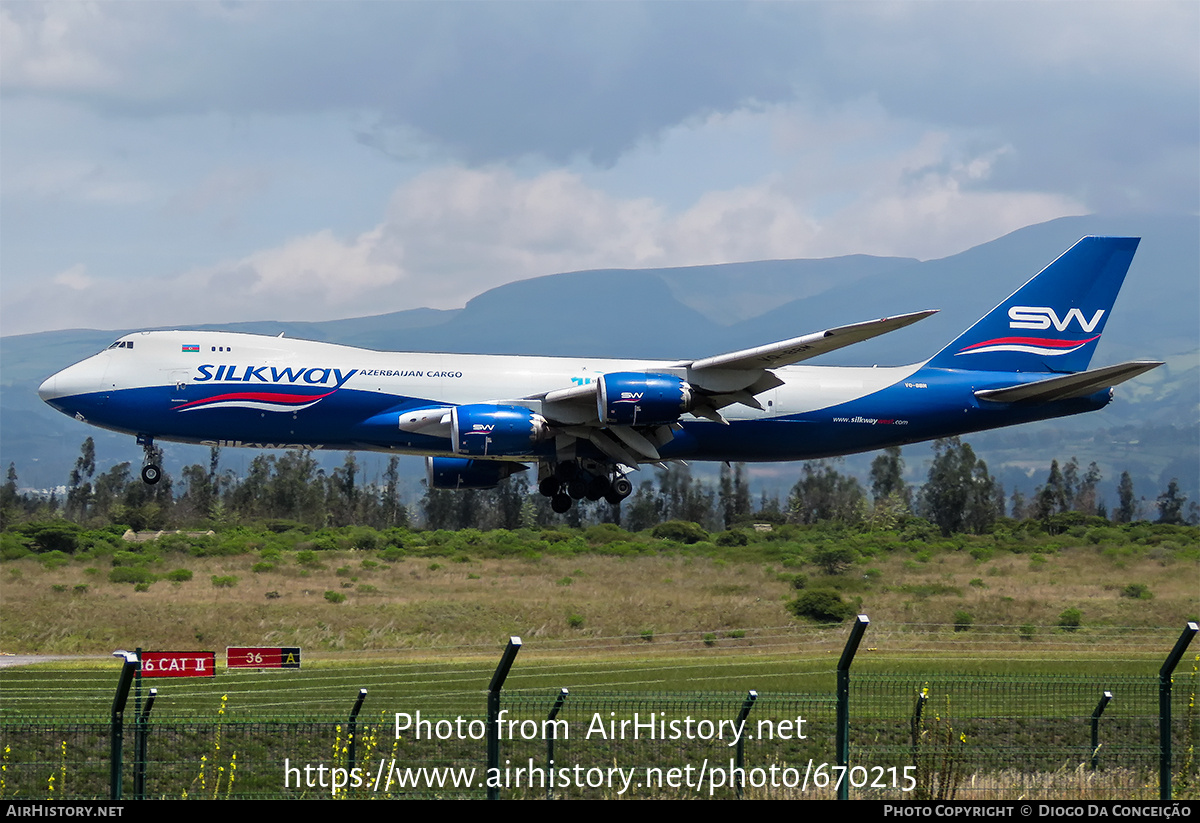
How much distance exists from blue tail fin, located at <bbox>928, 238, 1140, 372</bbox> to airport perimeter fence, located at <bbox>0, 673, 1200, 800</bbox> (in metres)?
17.1

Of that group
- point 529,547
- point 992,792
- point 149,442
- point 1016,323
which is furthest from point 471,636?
point 992,792

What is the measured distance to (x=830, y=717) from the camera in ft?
85.9

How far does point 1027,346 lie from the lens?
4416 centimetres

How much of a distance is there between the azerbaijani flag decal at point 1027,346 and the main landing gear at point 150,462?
25579mm

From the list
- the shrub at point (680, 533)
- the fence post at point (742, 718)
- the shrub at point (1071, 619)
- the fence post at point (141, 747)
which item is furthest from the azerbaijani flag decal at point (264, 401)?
the shrub at point (680, 533)

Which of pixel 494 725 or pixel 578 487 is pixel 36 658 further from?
pixel 494 725

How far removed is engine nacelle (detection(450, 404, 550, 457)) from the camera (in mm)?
36062

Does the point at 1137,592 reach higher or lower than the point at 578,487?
lower

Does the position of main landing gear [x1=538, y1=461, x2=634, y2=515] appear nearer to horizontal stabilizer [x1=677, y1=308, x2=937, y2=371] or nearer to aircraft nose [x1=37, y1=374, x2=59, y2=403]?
horizontal stabilizer [x1=677, y1=308, x2=937, y2=371]

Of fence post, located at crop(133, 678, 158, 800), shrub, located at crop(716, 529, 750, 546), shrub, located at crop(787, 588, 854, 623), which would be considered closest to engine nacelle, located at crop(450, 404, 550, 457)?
shrub, located at crop(787, 588, 854, 623)

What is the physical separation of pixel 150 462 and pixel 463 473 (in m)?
9.79

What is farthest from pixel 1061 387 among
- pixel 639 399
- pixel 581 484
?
pixel 581 484

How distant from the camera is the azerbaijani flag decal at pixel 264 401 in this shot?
36.9m
